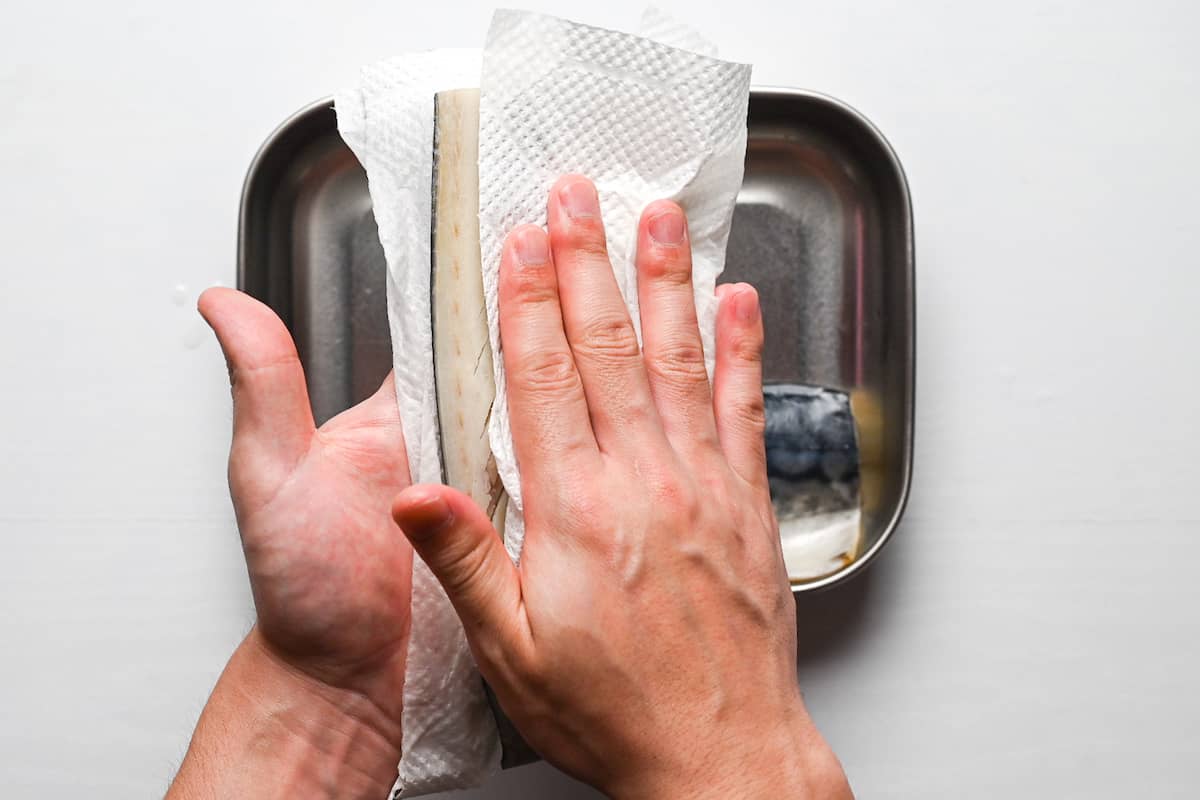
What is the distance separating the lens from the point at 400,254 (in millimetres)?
562

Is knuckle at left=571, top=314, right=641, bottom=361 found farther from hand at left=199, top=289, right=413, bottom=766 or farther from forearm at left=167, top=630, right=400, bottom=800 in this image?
forearm at left=167, top=630, right=400, bottom=800

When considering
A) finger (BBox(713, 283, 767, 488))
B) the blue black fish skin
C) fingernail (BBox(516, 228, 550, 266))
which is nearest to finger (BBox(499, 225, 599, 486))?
fingernail (BBox(516, 228, 550, 266))

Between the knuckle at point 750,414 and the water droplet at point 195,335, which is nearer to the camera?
the knuckle at point 750,414

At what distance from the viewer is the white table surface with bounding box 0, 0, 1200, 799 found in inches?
29.6

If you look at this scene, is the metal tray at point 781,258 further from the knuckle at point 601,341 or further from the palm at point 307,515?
the knuckle at point 601,341

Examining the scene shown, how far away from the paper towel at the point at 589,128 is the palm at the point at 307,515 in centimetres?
12

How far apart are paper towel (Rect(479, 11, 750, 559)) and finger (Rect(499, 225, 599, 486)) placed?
0.04ft

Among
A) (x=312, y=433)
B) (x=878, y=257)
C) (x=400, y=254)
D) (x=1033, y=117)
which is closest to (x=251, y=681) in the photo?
(x=312, y=433)

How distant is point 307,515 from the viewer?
567mm

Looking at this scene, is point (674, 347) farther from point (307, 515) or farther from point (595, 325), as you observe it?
point (307, 515)

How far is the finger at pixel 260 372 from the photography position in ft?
1.80

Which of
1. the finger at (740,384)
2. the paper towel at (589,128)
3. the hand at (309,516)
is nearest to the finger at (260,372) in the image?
the hand at (309,516)

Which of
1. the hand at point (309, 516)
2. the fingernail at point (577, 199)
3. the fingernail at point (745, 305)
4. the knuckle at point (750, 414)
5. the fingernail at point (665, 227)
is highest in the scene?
the fingernail at point (577, 199)

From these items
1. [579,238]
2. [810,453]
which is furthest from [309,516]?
[810,453]
